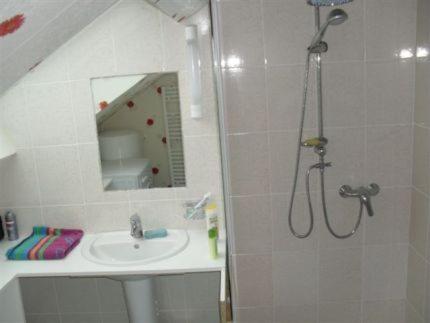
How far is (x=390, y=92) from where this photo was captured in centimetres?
169

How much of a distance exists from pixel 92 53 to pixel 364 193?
1500 millimetres

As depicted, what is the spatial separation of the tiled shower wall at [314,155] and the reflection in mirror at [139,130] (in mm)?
531

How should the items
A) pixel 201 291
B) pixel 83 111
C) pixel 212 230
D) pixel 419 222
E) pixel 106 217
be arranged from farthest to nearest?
1. pixel 201 291
2. pixel 106 217
3. pixel 83 111
4. pixel 212 230
5. pixel 419 222

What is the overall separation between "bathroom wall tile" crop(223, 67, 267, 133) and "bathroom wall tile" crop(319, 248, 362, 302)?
2.24ft

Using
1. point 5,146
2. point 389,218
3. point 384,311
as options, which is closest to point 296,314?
point 384,311

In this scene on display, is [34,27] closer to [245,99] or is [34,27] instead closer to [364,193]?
[245,99]

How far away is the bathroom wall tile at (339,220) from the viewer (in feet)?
5.86

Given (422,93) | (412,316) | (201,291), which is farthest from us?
(201,291)

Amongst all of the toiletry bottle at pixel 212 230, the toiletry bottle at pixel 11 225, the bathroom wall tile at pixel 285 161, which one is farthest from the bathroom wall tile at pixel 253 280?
the toiletry bottle at pixel 11 225

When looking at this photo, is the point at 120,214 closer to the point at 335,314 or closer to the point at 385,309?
the point at 335,314

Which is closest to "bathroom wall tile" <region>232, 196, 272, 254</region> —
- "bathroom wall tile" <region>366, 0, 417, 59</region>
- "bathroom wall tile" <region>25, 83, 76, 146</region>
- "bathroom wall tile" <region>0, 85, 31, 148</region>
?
"bathroom wall tile" <region>366, 0, 417, 59</region>

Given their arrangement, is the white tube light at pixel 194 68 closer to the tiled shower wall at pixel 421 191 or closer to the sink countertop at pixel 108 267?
the sink countertop at pixel 108 267

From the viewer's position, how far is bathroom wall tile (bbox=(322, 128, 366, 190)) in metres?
1.73

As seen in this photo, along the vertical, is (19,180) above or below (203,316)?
above
